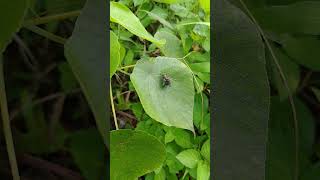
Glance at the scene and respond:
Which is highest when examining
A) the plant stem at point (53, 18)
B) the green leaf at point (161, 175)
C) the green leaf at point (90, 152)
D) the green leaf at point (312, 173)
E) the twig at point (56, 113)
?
the plant stem at point (53, 18)

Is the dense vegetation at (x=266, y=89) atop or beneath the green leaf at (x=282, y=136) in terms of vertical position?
atop

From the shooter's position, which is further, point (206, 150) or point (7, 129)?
point (206, 150)

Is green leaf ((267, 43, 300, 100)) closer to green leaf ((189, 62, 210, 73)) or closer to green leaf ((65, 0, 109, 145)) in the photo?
green leaf ((189, 62, 210, 73))

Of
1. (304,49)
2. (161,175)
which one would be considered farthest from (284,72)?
(161,175)

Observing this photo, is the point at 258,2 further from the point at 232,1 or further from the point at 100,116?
the point at 100,116

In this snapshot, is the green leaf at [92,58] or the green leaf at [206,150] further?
the green leaf at [206,150]

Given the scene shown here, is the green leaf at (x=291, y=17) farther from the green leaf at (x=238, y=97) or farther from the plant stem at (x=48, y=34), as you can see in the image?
the plant stem at (x=48, y=34)

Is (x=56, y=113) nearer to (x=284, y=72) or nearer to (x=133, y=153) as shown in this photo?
(x=133, y=153)

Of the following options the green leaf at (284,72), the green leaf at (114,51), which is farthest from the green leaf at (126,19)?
the green leaf at (284,72)
